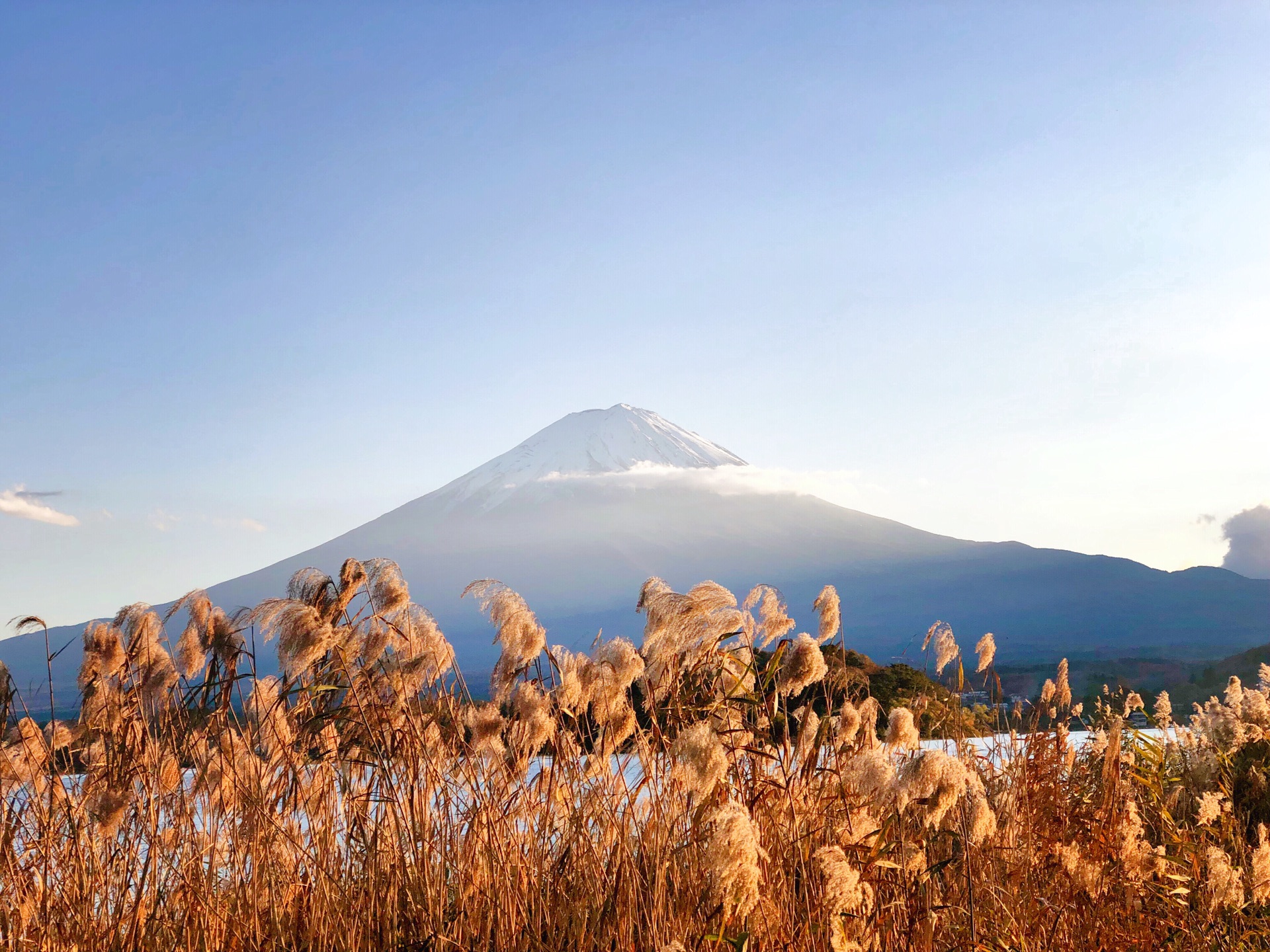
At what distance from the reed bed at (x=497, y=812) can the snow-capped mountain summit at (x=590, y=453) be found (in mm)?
92977

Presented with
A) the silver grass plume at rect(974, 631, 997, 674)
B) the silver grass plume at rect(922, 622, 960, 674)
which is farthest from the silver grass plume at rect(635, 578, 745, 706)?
the silver grass plume at rect(974, 631, 997, 674)

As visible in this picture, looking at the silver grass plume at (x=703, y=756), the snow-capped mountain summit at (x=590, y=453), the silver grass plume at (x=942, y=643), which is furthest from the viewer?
the snow-capped mountain summit at (x=590, y=453)

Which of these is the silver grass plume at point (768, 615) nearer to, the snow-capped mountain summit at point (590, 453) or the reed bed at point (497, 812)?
the reed bed at point (497, 812)

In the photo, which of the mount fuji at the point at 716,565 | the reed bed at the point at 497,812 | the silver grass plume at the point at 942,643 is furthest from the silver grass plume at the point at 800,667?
the mount fuji at the point at 716,565

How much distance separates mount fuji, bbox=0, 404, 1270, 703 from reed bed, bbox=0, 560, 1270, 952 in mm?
75324

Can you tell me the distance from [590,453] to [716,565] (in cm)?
3613

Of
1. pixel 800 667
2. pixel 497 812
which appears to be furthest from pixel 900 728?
pixel 497 812

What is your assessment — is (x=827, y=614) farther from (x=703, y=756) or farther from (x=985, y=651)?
(x=985, y=651)

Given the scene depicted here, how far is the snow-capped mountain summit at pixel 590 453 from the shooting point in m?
108

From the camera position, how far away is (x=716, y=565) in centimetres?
8381

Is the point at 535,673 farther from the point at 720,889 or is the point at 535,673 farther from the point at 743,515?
the point at 743,515

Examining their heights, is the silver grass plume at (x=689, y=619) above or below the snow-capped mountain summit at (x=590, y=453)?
below

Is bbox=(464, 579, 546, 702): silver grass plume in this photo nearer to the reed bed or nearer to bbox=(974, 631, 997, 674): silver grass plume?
the reed bed

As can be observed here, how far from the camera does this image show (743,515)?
Answer: 97750 millimetres
